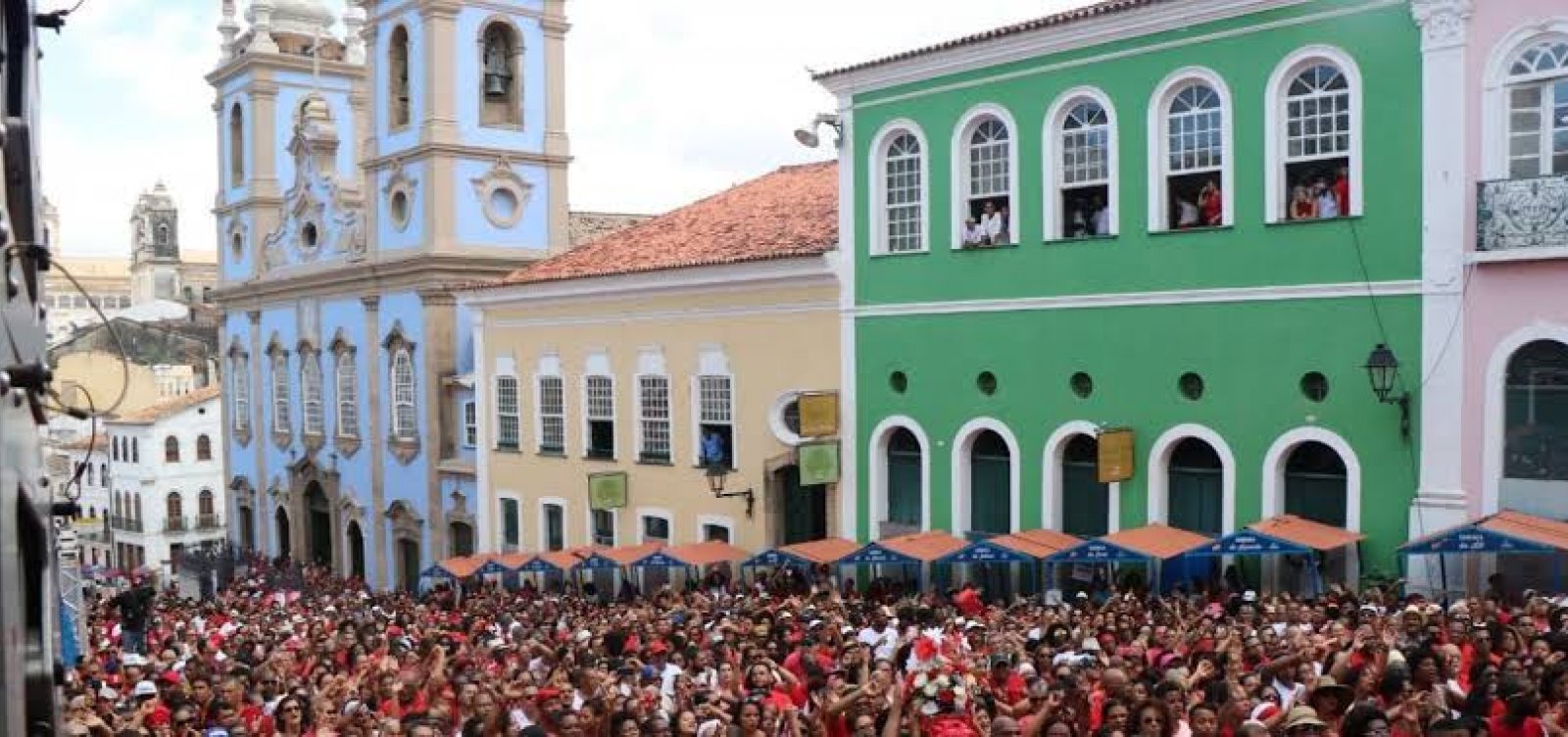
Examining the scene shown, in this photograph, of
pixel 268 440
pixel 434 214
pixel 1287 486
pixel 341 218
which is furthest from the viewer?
pixel 268 440

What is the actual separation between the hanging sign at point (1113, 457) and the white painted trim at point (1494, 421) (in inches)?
166

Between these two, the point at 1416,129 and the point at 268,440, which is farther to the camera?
the point at 268,440

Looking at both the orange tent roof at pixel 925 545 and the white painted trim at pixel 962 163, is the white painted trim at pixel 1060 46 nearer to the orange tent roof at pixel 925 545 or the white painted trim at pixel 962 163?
the white painted trim at pixel 962 163

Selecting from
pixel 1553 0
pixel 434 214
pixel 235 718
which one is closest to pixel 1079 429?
pixel 1553 0

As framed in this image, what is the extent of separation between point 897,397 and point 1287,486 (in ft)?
19.9

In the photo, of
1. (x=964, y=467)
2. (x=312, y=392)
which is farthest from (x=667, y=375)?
(x=312, y=392)

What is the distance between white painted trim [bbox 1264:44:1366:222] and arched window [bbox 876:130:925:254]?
532cm

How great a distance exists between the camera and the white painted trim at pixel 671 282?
74.6 ft

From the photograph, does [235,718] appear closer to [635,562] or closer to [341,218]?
[635,562]

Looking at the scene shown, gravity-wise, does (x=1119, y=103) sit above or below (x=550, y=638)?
above

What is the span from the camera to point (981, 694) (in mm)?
9328

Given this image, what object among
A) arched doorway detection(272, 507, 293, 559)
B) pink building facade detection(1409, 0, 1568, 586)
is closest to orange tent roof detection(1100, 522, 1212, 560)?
pink building facade detection(1409, 0, 1568, 586)

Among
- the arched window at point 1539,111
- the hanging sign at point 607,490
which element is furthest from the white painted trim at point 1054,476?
the hanging sign at point 607,490

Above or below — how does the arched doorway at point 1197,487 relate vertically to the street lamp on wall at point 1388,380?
below
